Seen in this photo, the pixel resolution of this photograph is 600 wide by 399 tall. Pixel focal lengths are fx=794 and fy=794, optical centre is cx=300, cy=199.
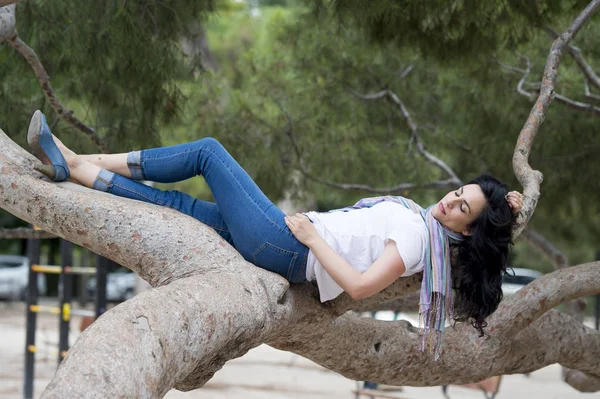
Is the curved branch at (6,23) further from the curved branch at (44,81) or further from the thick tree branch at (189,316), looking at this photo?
the thick tree branch at (189,316)

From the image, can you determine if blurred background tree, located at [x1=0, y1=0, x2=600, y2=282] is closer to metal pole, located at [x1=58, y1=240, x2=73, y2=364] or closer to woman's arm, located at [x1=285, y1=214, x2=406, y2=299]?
woman's arm, located at [x1=285, y1=214, x2=406, y2=299]

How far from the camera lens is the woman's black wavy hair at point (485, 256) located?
2492mm

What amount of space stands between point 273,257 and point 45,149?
0.76 metres

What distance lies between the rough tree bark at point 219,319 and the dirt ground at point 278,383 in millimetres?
4500

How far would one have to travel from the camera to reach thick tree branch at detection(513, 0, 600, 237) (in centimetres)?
262

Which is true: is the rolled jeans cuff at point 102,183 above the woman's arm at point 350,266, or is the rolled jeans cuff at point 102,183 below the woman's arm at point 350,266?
above

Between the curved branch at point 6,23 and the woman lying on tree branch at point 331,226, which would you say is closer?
the woman lying on tree branch at point 331,226

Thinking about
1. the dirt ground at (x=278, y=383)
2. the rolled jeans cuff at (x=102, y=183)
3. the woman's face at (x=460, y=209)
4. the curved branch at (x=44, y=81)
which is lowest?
the dirt ground at (x=278, y=383)

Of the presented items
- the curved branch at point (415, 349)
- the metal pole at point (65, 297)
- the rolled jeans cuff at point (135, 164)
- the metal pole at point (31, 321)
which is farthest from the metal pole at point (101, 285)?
the rolled jeans cuff at point (135, 164)

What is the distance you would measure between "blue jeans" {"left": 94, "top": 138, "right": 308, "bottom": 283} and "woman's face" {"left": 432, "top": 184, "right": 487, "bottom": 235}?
18.3 inches

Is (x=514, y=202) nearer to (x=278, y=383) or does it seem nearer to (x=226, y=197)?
(x=226, y=197)

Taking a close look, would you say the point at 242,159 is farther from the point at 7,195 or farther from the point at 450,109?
the point at 7,195

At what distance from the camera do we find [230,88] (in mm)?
6055

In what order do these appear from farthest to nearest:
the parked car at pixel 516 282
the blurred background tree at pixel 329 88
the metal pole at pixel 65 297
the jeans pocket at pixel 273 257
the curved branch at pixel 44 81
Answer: the parked car at pixel 516 282 < the metal pole at pixel 65 297 < the blurred background tree at pixel 329 88 < the curved branch at pixel 44 81 < the jeans pocket at pixel 273 257
